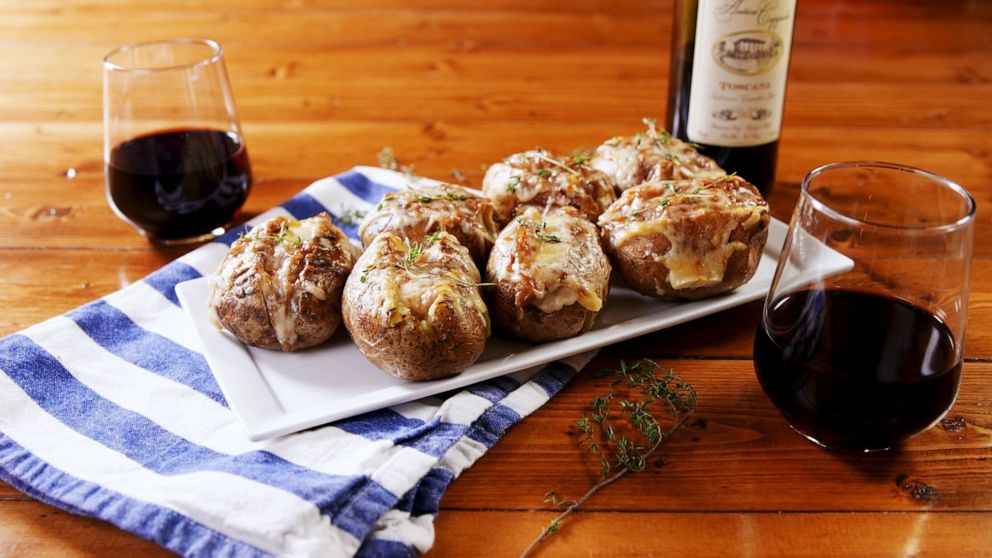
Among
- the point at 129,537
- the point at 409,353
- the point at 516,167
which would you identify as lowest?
the point at 129,537

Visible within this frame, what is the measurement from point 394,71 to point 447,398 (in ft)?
5.51

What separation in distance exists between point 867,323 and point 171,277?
3.81ft

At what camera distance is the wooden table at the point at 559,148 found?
1.15 metres

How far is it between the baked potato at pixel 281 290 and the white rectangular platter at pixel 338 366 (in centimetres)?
3

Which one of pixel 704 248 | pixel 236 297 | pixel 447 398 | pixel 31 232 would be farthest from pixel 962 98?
pixel 31 232

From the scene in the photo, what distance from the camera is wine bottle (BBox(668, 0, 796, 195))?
1750 mm

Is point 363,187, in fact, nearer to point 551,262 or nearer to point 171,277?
point 171,277

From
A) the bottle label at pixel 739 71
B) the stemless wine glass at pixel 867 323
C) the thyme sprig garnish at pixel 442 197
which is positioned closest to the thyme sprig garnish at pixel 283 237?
the thyme sprig garnish at pixel 442 197

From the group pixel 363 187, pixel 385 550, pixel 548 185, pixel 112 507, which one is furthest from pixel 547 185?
pixel 112 507

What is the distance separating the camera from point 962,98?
101 inches

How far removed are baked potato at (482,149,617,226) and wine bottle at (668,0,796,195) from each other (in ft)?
1.04

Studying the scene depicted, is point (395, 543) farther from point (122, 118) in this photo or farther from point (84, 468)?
point (122, 118)

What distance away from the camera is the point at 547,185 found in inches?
63.8

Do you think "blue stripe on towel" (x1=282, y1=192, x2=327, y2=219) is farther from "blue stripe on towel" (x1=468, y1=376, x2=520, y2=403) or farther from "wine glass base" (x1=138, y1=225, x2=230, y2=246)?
"blue stripe on towel" (x1=468, y1=376, x2=520, y2=403)
